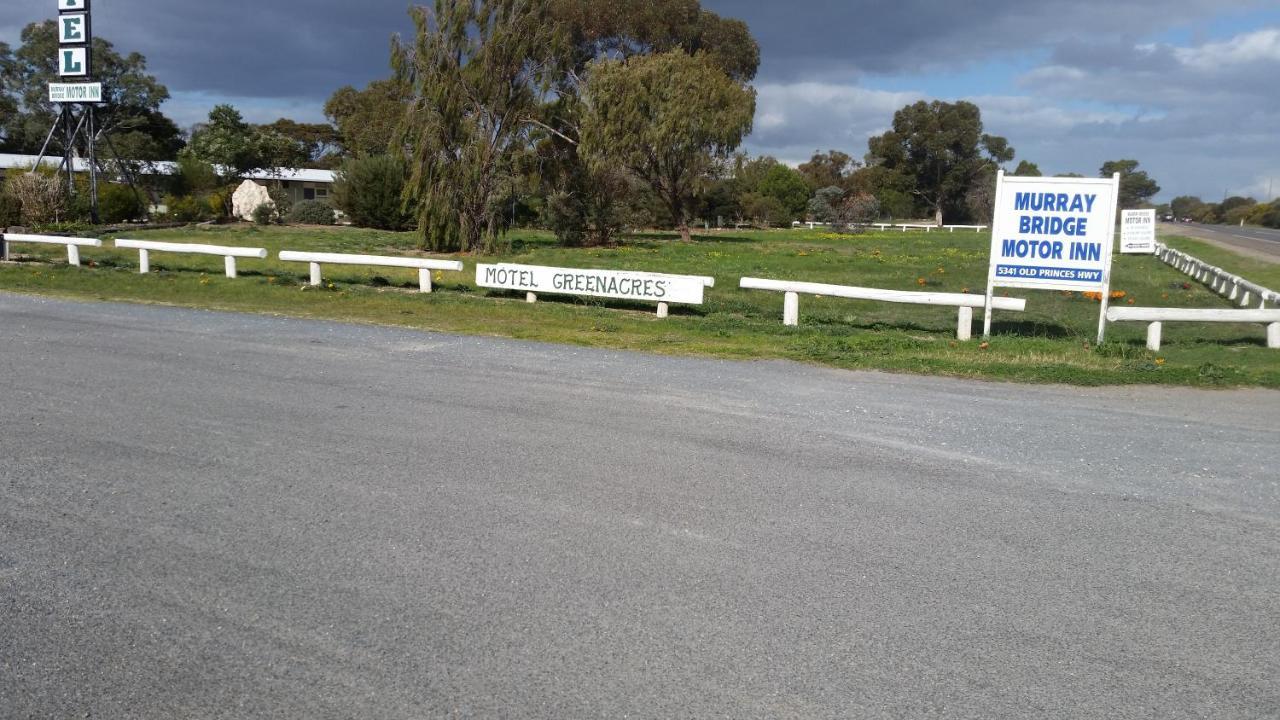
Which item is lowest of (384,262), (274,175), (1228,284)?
(384,262)

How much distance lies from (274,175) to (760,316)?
2365 inches

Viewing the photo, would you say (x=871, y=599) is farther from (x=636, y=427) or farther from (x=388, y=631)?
(x=636, y=427)

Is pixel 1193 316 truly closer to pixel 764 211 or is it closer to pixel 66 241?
pixel 66 241

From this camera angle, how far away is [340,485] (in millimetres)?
7012

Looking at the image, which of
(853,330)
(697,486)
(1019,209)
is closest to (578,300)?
(853,330)

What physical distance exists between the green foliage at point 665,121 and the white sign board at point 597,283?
17287 millimetres

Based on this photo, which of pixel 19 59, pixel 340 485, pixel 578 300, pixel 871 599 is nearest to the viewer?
pixel 871 599

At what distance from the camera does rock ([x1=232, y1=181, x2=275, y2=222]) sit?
49875mm

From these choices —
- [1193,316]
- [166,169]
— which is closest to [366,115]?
[166,169]

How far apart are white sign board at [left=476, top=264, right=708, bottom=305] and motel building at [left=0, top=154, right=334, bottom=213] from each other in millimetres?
38367

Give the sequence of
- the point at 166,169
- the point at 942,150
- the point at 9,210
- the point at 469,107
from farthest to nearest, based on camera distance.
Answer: the point at 942,150
the point at 166,169
the point at 9,210
the point at 469,107

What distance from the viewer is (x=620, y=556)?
5816 millimetres

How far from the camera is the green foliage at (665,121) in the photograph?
38625mm

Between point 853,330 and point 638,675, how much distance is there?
12.8 metres
